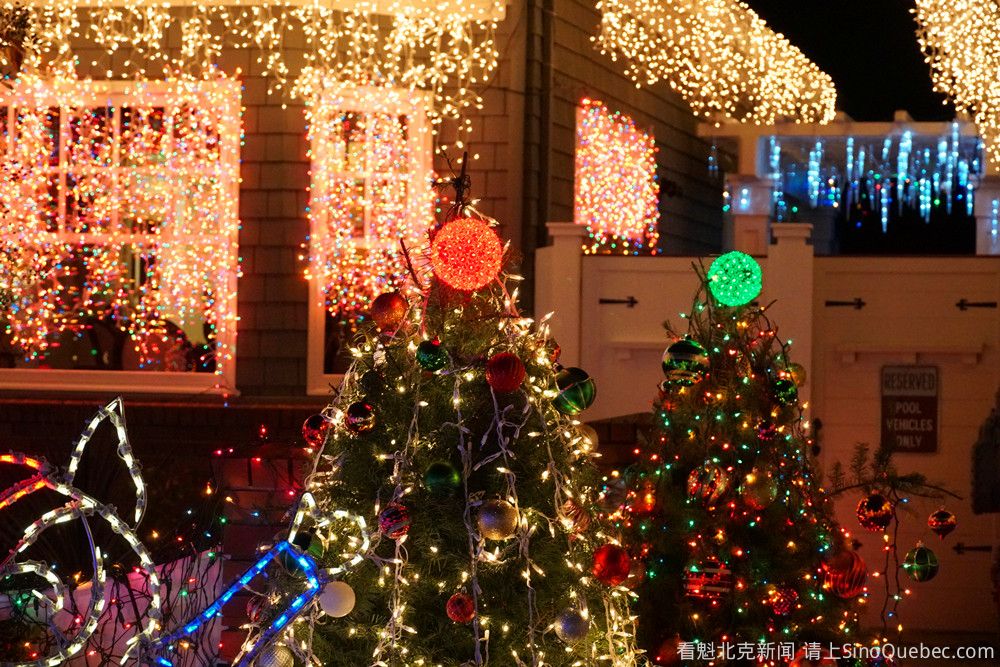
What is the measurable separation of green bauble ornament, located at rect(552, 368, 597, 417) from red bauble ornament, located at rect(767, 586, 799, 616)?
1.85 m

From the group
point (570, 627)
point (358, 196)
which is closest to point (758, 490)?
point (570, 627)

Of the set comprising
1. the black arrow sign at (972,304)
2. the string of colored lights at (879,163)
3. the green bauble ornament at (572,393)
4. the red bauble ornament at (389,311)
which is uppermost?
the string of colored lights at (879,163)

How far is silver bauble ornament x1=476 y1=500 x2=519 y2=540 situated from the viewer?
4.89m

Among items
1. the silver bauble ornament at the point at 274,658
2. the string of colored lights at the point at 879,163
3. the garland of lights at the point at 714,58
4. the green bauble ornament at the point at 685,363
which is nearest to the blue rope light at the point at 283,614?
the silver bauble ornament at the point at 274,658

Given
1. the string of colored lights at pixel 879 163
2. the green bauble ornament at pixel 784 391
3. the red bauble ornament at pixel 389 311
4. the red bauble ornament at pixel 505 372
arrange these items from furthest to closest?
the string of colored lights at pixel 879 163
the green bauble ornament at pixel 784 391
the red bauble ornament at pixel 389 311
the red bauble ornament at pixel 505 372

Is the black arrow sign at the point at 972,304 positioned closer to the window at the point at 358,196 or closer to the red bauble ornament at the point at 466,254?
the window at the point at 358,196

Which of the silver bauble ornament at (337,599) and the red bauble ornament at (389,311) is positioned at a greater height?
the red bauble ornament at (389,311)

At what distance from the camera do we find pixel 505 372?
502 cm

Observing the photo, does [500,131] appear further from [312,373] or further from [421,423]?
[421,423]

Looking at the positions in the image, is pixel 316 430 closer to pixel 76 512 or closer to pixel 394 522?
pixel 394 522

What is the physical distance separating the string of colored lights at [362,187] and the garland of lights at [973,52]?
422 cm

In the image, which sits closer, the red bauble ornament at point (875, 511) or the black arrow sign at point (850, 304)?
the red bauble ornament at point (875, 511)

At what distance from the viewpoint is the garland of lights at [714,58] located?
11.6 meters

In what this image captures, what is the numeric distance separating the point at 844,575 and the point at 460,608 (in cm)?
251
